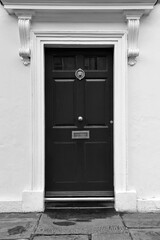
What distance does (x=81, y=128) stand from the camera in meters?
5.47

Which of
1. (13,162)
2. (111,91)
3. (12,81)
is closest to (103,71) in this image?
(111,91)

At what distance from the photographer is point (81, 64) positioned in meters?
5.48

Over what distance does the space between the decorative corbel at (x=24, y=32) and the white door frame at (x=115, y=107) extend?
0.11 meters

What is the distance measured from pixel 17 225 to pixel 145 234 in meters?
1.72

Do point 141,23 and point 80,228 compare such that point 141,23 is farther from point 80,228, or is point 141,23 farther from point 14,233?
point 14,233

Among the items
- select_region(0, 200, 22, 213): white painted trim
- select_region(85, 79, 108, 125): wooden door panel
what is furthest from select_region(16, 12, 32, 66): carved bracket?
select_region(0, 200, 22, 213): white painted trim

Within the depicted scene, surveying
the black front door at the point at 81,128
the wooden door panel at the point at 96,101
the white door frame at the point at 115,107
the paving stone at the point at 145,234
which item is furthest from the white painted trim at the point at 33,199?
the paving stone at the point at 145,234

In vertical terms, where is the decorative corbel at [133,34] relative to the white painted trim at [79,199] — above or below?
above

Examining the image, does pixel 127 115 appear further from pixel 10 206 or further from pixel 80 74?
pixel 10 206

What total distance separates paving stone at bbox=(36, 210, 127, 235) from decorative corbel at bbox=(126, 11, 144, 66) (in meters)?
2.36

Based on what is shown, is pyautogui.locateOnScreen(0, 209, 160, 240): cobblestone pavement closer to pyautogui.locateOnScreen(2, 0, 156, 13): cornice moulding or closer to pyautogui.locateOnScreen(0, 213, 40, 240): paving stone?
pyautogui.locateOnScreen(0, 213, 40, 240): paving stone

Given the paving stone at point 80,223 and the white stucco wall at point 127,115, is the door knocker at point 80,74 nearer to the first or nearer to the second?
the white stucco wall at point 127,115

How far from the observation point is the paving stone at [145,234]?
4195mm

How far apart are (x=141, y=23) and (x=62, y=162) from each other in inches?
99.1
